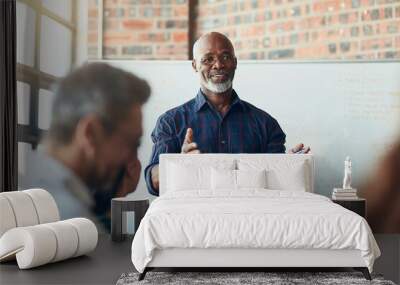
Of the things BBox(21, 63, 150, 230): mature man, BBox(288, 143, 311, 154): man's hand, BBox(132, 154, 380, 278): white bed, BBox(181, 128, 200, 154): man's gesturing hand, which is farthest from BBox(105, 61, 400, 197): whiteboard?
BBox(132, 154, 380, 278): white bed

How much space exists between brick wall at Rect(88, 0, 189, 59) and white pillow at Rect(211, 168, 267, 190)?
1.65 metres

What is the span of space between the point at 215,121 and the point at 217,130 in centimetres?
11

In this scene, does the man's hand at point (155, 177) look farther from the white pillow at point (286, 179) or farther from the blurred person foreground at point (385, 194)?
the blurred person foreground at point (385, 194)

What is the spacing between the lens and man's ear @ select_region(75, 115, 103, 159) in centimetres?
723

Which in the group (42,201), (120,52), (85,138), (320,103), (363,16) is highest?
(363,16)

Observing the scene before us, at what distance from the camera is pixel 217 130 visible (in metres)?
7.06

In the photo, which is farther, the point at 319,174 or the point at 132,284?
the point at 319,174

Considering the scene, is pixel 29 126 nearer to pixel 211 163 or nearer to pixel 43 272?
pixel 211 163

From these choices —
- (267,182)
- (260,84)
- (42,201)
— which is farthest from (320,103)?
(42,201)

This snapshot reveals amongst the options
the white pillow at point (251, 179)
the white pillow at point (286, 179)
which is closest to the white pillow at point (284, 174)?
the white pillow at point (286, 179)

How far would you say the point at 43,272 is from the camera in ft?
16.5

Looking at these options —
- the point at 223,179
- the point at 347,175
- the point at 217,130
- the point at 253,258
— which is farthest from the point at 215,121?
the point at 253,258

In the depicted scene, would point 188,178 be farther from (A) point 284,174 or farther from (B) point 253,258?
(B) point 253,258

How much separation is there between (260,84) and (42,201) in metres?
2.84
